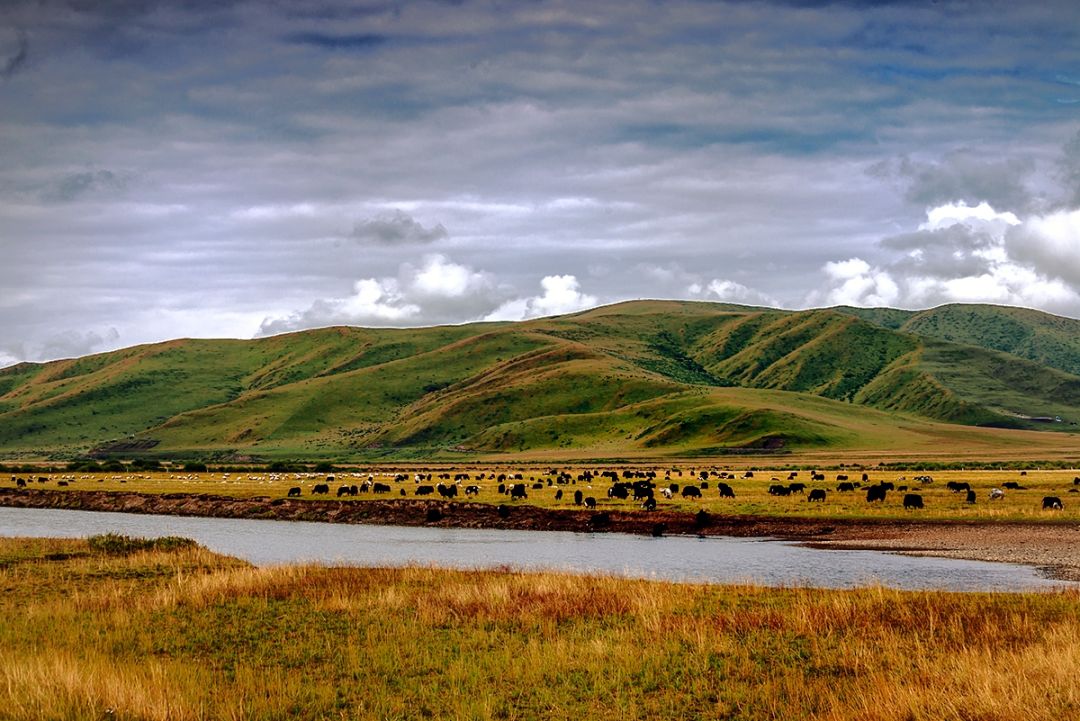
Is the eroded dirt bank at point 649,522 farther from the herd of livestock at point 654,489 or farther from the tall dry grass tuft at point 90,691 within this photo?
the tall dry grass tuft at point 90,691

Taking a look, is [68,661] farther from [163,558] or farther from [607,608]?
[163,558]

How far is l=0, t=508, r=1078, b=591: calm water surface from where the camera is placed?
34594 millimetres

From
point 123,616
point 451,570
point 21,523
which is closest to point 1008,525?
point 451,570

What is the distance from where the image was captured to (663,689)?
1639 centimetres

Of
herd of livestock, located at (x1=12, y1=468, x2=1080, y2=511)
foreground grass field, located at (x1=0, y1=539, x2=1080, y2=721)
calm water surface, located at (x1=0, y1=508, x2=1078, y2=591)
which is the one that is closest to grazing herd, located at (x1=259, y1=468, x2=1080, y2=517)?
herd of livestock, located at (x1=12, y1=468, x2=1080, y2=511)

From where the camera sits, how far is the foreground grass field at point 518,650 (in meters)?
14.6

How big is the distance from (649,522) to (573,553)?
1410 centimetres

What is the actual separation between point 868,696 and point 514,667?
6.14 m

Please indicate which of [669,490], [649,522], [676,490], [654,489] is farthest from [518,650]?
[676,490]

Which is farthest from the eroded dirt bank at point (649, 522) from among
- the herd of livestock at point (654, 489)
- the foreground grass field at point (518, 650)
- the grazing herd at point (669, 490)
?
the foreground grass field at point (518, 650)

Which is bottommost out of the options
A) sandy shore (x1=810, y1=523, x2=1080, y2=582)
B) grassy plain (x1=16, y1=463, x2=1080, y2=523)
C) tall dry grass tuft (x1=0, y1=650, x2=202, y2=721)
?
sandy shore (x1=810, y1=523, x2=1080, y2=582)

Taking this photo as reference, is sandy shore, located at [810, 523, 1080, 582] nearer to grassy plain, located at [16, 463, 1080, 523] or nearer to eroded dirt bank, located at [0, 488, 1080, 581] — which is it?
eroded dirt bank, located at [0, 488, 1080, 581]

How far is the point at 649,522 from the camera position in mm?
58656

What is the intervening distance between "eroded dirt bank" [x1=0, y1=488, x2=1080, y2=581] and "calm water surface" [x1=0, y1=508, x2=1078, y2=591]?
2052 millimetres
